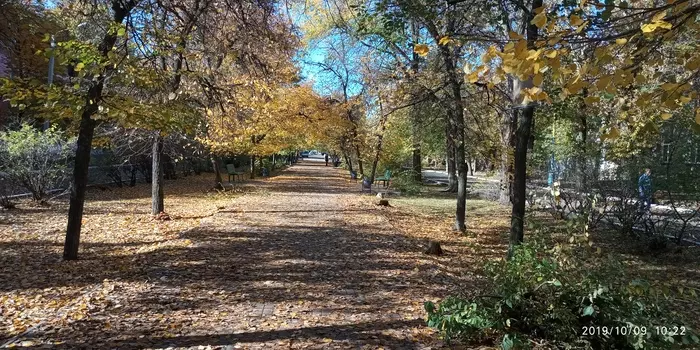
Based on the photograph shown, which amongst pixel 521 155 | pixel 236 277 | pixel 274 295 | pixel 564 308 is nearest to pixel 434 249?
pixel 521 155

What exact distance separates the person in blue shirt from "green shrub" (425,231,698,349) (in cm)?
726

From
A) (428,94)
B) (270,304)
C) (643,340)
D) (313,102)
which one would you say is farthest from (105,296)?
(313,102)

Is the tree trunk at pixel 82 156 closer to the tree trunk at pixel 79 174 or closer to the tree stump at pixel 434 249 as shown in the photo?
the tree trunk at pixel 79 174

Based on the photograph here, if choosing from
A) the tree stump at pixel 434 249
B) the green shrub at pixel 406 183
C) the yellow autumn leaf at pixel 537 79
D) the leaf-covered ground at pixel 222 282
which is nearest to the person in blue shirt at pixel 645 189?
the leaf-covered ground at pixel 222 282

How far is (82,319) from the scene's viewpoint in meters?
4.62

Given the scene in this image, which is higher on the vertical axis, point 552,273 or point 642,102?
point 642,102

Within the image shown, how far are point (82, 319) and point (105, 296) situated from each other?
2.69ft

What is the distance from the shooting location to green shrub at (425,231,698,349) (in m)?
3.22

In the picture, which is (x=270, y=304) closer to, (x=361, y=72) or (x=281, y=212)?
(x=281, y=212)

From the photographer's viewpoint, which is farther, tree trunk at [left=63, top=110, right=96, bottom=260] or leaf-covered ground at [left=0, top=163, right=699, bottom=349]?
tree trunk at [left=63, top=110, right=96, bottom=260]

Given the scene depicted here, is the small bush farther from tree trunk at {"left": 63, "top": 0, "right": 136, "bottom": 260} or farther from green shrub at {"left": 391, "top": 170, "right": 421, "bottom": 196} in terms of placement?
green shrub at {"left": 391, "top": 170, "right": 421, "bottom": 196}

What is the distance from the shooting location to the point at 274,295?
18.7ft

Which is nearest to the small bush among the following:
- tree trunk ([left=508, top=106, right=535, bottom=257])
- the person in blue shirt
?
tree trunk ([left=508, top=106, right=535, bottom=257])
